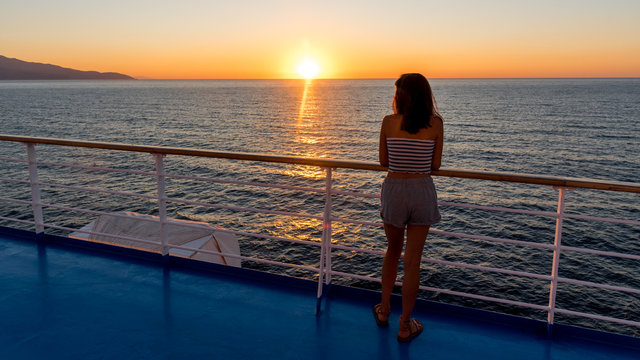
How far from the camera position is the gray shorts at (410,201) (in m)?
2.41

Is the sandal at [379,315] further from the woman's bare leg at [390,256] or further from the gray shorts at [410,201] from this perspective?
the gray shorts at [410,201]

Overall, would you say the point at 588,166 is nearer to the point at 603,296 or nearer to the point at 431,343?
the point at 603,296

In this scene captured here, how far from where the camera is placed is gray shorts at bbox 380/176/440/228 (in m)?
2.41

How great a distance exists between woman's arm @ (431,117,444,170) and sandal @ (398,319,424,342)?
3.23 ft

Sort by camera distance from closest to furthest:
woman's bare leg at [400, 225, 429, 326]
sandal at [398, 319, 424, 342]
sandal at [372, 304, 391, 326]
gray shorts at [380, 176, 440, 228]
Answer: gray shorts at [380, 176, 440, 228] → woman's bare leg at [400, 225, 429, 326] → sandal at [398, 319, 424, 342] → sandal at [372, 304, 391, 326]

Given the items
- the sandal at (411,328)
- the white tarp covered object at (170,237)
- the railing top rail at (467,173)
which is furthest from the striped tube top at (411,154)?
the white tarp covered object at (170,237)

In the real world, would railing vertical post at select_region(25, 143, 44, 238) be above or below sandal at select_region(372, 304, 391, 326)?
above

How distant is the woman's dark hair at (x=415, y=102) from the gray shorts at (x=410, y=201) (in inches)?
11.6

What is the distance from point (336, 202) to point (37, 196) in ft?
52.0

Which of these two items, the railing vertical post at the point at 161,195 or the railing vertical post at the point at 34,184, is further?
the railing vertical post at the point at 34,184

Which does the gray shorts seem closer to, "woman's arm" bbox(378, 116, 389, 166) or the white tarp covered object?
"woman's arm" bbox(378, 116, 389, 166)

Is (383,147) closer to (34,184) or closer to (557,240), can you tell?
(557,240)

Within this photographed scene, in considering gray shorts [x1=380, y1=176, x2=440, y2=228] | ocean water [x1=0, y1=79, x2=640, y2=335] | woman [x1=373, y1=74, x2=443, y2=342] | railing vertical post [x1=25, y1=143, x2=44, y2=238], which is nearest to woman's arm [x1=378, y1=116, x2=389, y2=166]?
woman [x1=373, y1=74, x2=443, y2=342]

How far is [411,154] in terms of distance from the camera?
2.37 metres
